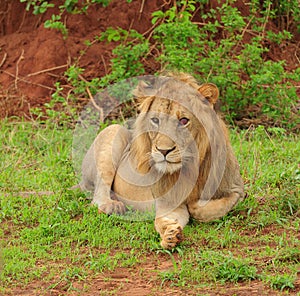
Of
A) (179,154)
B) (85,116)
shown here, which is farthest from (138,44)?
(179,154)

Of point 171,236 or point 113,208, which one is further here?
point 113,208

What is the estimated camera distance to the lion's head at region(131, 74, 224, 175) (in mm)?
4453

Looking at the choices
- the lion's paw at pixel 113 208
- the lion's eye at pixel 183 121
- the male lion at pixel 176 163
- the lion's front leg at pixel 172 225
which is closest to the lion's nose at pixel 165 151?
the male lion at pixel 176 163

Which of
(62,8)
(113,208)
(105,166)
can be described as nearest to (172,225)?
(113,208)

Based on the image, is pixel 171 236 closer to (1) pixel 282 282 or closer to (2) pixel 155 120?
Answer: (2) pixel 155 120

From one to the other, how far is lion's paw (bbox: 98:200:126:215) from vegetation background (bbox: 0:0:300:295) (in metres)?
0.09

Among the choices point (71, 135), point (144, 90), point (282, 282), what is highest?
point (144, 90)

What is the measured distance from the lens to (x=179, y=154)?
4.46 metres

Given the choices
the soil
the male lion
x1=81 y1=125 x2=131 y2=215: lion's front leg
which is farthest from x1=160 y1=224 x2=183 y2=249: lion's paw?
the soil

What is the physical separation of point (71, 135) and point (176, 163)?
287 cm

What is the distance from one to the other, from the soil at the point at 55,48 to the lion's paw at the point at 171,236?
4068 millimetres

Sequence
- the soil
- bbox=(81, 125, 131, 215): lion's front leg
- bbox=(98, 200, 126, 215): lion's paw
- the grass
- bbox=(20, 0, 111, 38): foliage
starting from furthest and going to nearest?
the soil, bbox=(20, 0, 111, 38): foliage, bbox=(81, 125, 131, 215): lion's front leg, bbox=(98, 200, 126, 215): lion's paw, the grass

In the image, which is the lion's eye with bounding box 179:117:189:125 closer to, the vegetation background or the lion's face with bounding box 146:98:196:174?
the lion's face with bounding box 146:98:196:174

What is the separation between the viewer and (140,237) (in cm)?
461
